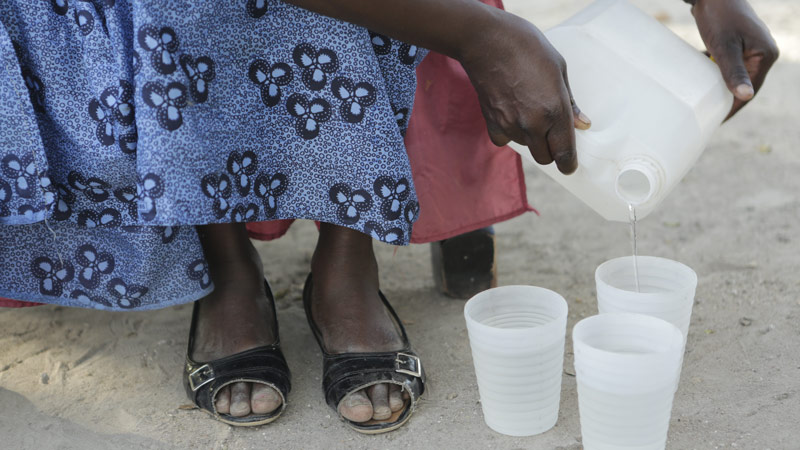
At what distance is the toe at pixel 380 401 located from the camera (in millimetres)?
1329

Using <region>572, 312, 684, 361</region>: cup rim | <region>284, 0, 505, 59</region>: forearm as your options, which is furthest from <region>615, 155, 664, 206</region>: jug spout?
<region>284, 0, 505, 59</region>: forearm

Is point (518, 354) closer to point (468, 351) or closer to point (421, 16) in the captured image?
point (468, 351)

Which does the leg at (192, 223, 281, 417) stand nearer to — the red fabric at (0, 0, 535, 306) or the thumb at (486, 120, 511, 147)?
the red fabric at (0, 0, 535, 306)

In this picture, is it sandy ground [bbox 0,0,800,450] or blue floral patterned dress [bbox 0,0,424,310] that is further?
sandy ground [bbox 0,0,800,450]

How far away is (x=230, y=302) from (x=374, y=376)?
1.01ft

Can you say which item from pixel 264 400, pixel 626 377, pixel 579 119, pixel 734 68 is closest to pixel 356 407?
pixel 264 400

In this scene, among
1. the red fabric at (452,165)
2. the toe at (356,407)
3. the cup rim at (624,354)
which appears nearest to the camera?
the cup rim at (624,354)

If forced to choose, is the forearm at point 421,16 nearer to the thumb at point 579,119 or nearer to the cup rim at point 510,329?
the thumb at point 579,119

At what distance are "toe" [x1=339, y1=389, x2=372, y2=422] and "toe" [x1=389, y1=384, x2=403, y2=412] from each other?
0.04m

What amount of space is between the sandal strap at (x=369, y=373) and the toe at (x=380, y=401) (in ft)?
0.04

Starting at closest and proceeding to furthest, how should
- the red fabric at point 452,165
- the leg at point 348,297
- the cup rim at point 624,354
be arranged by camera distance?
the cup rim at point 624,354, the leg at point 348,297, the red fabric at point 452,165

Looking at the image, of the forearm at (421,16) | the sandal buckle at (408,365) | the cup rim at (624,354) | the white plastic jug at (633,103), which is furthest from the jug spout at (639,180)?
the sandal buckle at (408,365)

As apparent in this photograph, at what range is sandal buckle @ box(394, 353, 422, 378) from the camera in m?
1.38

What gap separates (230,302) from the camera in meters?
1.48
